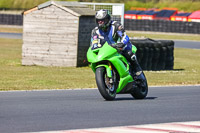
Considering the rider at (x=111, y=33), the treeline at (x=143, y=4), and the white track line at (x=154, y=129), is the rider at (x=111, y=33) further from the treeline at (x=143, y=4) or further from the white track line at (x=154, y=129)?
the treeline at (x=143, y=4)

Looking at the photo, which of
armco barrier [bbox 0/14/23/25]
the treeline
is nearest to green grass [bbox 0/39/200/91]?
armco barrier [bbox 0/14/23/25]

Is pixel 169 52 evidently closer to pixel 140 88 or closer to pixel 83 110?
pixel 140 88

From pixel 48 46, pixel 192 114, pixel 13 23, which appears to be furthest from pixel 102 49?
pixel 13 23

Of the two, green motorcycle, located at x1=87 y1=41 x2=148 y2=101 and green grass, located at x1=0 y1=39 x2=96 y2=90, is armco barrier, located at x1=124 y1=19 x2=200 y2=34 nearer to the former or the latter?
green grass, located at x1=0 y1=39 x2=96 y2=90

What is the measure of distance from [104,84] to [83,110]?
85 cm

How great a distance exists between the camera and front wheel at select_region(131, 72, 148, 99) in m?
9.99

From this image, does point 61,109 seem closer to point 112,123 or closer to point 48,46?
point 112,123

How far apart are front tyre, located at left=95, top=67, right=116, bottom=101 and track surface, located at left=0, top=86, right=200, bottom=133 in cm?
15

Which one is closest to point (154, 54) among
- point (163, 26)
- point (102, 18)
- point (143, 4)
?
point (102, 18)

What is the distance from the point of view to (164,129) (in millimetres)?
6723

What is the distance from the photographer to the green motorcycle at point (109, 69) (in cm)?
894

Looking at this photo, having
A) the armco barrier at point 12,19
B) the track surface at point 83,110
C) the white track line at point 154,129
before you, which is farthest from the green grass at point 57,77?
the armco barrier at point 12,19

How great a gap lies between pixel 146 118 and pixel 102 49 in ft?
5.96

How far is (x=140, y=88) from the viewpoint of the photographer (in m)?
10.1
